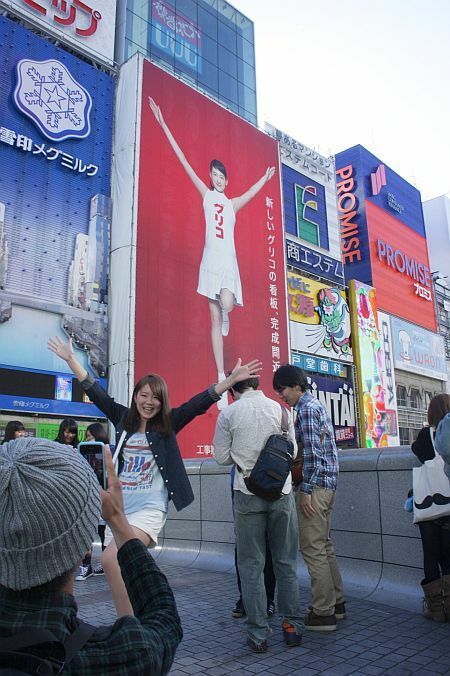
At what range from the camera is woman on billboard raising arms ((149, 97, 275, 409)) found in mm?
19875

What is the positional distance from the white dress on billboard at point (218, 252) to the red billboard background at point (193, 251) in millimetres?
312

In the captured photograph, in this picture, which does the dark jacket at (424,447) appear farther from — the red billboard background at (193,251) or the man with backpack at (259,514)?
the red billboard background at (193,251)

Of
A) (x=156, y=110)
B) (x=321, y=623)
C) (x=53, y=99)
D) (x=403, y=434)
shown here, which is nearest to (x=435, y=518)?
(x=321, y=623)

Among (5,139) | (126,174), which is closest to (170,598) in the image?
(5,139)

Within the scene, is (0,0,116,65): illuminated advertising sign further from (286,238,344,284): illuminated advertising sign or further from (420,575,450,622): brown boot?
Answer: (420,575,450,622): brown boot

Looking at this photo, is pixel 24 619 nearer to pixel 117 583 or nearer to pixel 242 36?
pixel 117 583

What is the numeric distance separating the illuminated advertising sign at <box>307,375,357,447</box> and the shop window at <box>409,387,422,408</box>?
8317 mm

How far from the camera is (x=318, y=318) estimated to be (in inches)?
1078

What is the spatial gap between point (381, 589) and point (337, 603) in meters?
0.87

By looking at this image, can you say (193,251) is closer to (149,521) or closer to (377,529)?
(377,529)

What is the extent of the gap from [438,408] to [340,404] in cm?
2453

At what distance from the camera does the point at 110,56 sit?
19547mm

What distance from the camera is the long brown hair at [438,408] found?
13.2 ft

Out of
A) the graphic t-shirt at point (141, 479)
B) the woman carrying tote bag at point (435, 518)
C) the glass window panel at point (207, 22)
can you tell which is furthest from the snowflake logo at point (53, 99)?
the woman carrying tote bag at point (435, 518)
